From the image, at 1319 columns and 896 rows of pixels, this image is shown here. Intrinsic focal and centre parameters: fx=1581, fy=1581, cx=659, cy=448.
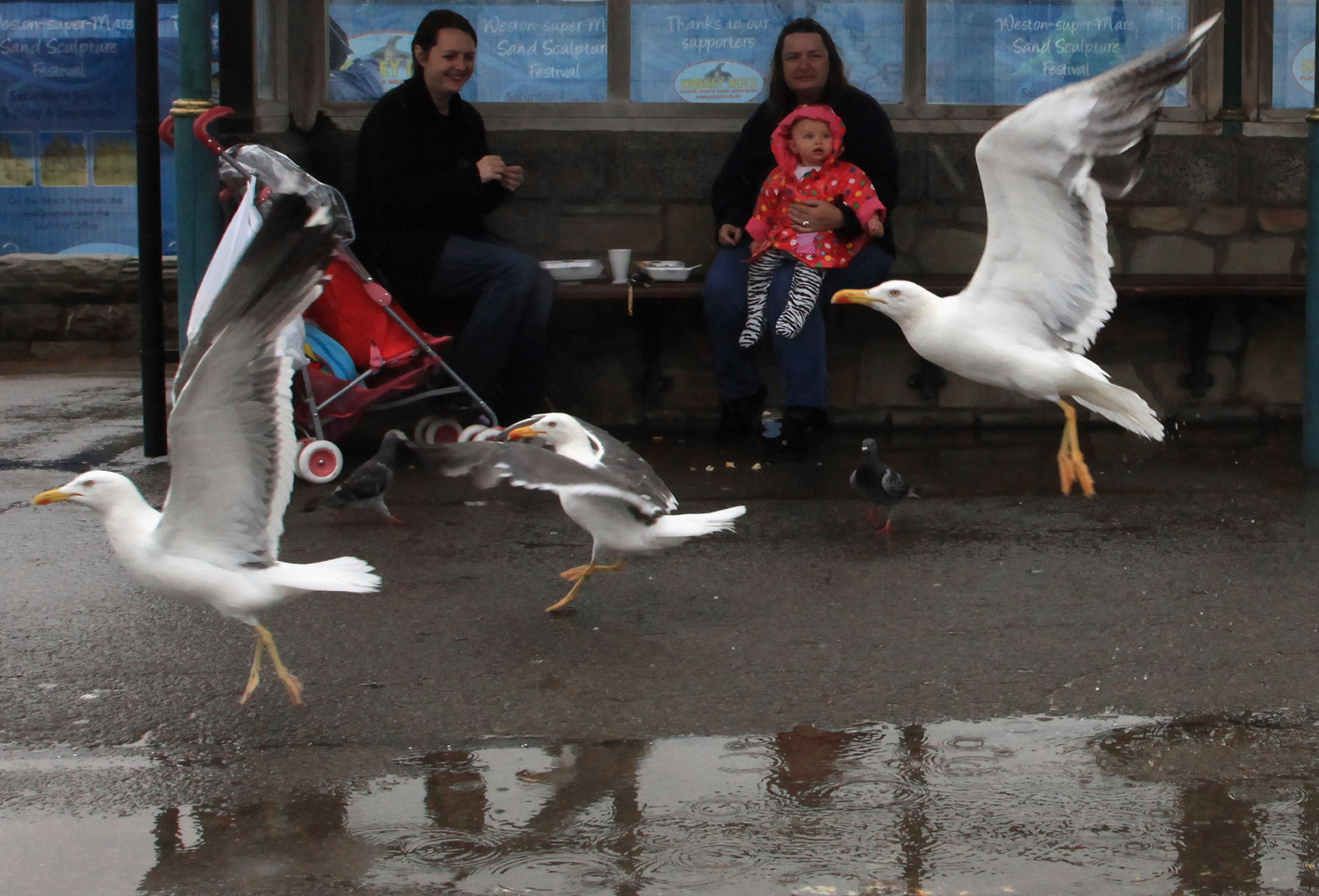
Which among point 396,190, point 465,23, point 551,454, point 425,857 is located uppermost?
point 465,23

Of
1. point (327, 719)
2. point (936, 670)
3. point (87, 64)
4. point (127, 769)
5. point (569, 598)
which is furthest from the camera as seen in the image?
point (87, 64)

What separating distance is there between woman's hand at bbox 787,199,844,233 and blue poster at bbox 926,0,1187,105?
1494 millimetres

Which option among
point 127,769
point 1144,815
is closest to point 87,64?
point 127,769

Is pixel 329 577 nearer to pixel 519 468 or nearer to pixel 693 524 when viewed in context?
pixel 519 468

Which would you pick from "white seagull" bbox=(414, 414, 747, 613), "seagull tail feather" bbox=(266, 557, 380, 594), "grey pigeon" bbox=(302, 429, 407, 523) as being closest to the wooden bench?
"grey pigeon" bbox=(302, 429, 407, 523)

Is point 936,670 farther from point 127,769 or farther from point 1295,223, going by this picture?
point 1295,223

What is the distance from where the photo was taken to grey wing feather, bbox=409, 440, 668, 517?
4.19 meters

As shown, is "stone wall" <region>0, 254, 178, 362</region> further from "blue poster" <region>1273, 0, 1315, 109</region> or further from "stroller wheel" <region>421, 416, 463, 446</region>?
"blue poster" <region>1273, 0, 1315, 109</region>

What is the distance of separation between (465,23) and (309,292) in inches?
138

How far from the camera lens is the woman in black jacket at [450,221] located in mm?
6930

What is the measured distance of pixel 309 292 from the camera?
3977 mm

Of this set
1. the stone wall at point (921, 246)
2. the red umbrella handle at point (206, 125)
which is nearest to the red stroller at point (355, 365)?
the red umbrella handle at point (206, 125)

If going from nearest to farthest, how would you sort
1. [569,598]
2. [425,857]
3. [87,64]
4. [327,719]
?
[425,857] < [327,719] < [569,598] < [87,64]

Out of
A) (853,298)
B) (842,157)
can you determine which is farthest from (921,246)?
(853,298)
